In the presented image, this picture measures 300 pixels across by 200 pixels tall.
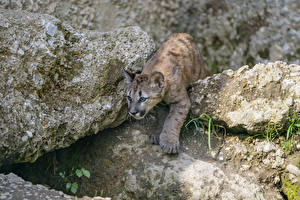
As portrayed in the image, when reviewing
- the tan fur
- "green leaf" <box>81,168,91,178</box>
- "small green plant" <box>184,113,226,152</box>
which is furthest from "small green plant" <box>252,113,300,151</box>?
"green leaf" <box>81,168,91,178</box>

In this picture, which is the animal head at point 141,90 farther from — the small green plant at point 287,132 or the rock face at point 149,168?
the small green plant at point 287,132

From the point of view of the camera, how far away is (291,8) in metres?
7.19

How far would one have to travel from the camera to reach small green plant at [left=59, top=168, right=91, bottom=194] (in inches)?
207

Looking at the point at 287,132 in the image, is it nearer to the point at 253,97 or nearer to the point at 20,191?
the point at 253,97

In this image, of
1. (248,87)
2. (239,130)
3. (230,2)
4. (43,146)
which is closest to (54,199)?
(43,146)

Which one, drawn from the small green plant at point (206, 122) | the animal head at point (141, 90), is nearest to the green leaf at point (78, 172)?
the animal head at point (141, 90)

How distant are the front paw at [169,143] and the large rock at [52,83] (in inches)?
29.7

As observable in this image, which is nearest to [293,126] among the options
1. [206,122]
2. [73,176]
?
[206,122]

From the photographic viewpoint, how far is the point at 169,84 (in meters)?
5.98

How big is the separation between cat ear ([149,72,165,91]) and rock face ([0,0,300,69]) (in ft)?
7.15

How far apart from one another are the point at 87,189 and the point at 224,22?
4.57m

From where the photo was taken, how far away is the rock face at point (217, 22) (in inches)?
282

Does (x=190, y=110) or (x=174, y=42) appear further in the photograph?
(x=174, y=42)

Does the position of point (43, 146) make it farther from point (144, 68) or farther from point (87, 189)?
point (144, 68)
